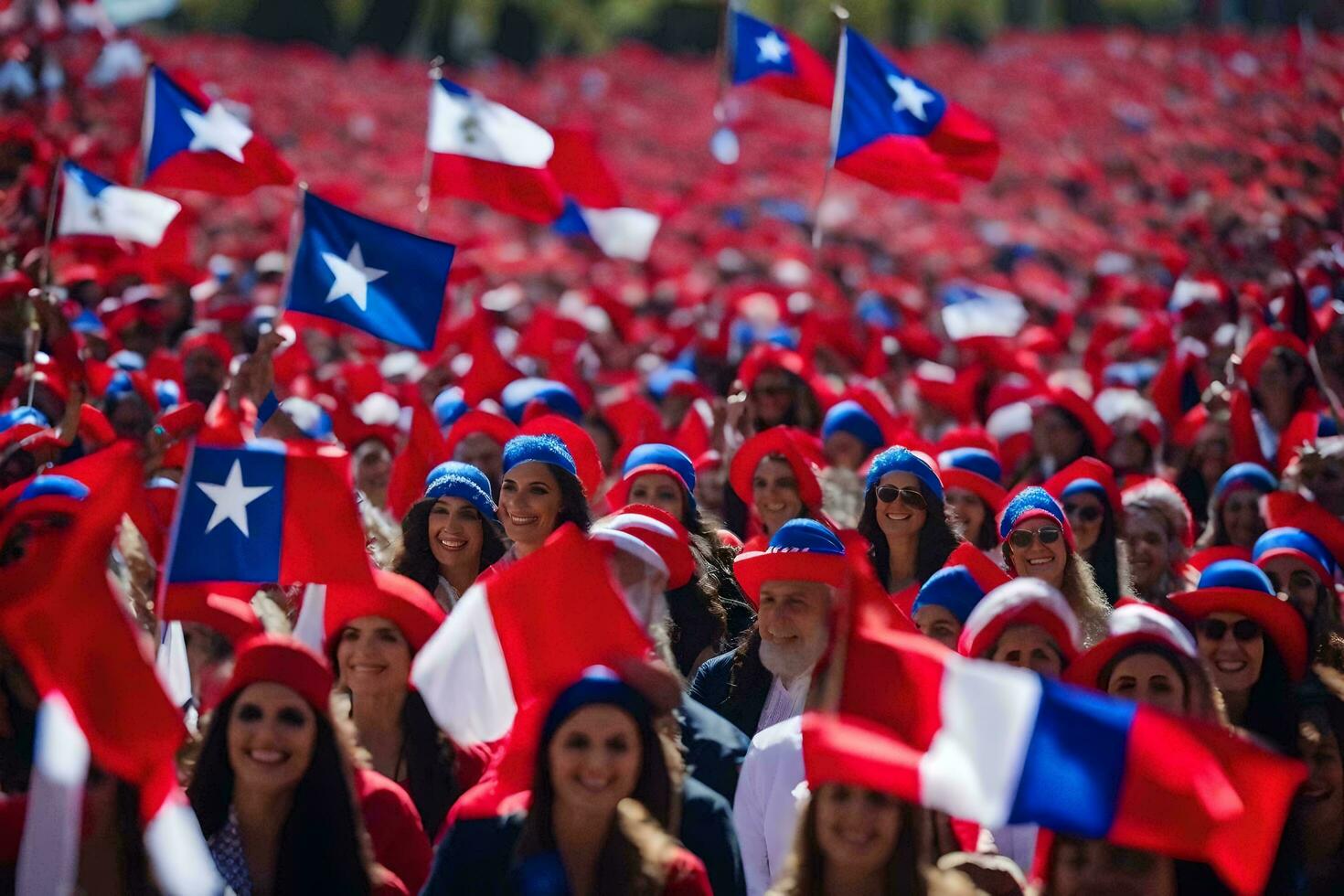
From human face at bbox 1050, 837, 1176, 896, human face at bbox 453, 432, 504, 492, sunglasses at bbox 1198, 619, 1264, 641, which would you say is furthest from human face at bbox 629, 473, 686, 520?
human face at bbox 1050, 837, 1176, 896

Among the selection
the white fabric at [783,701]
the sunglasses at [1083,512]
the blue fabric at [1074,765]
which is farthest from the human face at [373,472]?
the blue fabric at [1074,765]

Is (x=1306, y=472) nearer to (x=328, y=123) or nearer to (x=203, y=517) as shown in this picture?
(x=203, y=517)

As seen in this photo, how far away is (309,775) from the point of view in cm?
549

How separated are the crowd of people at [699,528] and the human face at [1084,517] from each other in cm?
2

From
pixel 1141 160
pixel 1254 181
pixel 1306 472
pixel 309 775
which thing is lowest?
pixel 309 775

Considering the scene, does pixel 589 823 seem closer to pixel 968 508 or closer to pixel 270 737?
pixel 270 737

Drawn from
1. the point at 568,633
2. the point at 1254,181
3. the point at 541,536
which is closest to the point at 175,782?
the point at 568,633

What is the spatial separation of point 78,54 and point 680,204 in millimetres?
10385

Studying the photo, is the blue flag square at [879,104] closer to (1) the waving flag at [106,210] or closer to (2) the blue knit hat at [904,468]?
(2) the blue knit hat at [904,468]

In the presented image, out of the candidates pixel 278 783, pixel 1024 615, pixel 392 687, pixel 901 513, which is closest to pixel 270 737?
pixel 278 783

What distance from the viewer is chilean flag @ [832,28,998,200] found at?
12.1 metres

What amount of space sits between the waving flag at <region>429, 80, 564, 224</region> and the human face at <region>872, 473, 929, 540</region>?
4.48 metres

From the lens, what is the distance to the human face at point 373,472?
11422mm

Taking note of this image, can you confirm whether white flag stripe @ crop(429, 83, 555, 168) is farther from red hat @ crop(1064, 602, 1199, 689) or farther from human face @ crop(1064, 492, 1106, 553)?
red hat @ crop(1064, 602, 1199, 689)
